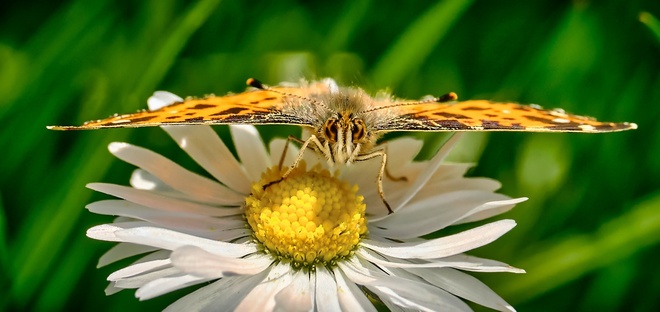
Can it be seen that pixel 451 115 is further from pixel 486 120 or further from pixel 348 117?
pixel 348 117

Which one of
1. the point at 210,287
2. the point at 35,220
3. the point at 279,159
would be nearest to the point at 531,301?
the point at 279,159

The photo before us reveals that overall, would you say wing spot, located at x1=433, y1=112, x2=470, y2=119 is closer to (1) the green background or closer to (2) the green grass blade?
(1) the green background

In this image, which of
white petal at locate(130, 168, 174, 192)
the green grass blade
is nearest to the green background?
the green grass blade

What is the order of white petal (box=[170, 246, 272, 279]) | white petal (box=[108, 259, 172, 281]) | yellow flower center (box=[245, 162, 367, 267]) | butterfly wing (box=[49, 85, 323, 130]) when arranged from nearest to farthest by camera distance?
white petal (box=[170, 246, 272, 279])
white petal (box=[108, 259, 172, 281])
butterfly wing (box=[49, 85, 323, 130])
yellow flower center (box=[245, 162, 367, 267])

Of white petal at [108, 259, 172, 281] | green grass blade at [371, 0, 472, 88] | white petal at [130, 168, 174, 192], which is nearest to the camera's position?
white petal at [108, 259, 172, 281]

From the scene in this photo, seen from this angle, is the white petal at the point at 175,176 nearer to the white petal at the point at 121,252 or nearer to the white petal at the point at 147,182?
the white petal at the point at 147,182

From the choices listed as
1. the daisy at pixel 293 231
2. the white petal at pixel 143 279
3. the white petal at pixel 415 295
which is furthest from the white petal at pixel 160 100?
the white petal at pixel 415 295

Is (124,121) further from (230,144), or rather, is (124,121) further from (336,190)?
(230,144)

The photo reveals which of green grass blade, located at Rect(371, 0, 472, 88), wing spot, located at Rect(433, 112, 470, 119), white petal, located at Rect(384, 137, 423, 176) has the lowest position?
white petal, located at Rect(384, 137, 423, 176)
